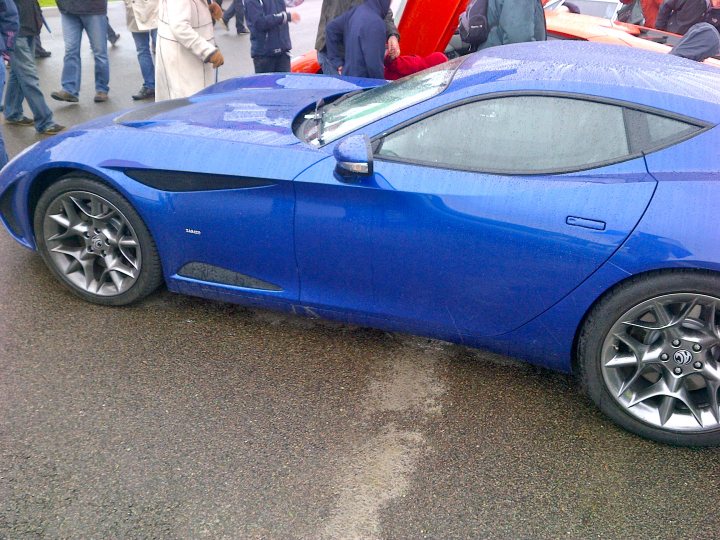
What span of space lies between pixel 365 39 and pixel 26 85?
125 inches

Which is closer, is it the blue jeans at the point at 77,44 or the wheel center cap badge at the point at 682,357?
the wheel center cap badge at the point at 682,357

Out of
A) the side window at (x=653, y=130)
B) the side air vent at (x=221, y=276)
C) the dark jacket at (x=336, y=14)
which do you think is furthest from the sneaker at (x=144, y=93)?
the side window at (x=653, y=130)

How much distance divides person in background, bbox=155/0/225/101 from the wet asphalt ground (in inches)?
102

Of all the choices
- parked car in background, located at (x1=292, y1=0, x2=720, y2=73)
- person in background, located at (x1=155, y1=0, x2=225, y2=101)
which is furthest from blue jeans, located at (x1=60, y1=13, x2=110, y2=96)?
parked car in background, located at (x1=292, y1=0, x2=720, y2=73)

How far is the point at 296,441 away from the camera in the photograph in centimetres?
272

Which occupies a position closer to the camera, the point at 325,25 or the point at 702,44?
the point at 325,25

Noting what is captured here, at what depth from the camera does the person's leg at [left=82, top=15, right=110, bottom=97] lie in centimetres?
702

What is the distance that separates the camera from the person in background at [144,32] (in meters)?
7.14

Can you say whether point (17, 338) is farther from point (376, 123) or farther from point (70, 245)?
point (376, 123)

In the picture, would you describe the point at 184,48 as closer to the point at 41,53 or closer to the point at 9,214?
the point at 9,214

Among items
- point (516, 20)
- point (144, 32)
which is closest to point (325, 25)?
point (516, 20)

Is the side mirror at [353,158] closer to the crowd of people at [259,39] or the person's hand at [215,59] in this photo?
the crowd of people at [259,39]

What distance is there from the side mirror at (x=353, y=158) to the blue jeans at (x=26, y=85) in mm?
4308

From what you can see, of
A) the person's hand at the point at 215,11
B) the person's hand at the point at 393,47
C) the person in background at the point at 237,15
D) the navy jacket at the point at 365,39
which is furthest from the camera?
the person in background at the point at 237,15
